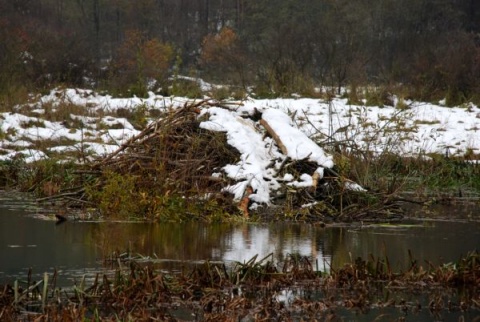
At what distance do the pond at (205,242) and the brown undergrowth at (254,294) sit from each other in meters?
0.41

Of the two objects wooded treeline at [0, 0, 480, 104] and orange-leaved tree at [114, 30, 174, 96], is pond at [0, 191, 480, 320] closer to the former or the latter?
wooded treeline at [0, 0, 480, 104]

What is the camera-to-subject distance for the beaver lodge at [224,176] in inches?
563

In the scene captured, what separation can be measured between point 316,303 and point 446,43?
3294 centimetres

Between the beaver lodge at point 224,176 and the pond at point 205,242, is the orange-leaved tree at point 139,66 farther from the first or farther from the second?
the pond at point 205,242

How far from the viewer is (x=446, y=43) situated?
3988cm

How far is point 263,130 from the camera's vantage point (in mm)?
16172

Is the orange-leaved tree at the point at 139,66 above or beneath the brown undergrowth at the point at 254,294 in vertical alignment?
above

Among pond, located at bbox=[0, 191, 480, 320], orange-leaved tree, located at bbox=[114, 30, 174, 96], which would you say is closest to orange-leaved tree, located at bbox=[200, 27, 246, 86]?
orange-leaved tree, located at bbox=[114, 30, 174, 96]

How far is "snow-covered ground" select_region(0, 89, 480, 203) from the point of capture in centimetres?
1498

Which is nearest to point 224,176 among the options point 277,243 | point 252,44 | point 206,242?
point 206,242

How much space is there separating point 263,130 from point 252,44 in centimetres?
4269

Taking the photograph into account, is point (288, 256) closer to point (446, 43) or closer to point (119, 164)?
point (119, 164)

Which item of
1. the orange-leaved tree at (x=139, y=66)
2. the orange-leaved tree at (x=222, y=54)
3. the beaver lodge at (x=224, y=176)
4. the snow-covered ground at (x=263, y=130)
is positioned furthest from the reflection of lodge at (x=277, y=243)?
the orange-leaved tree at (x=222, y=54)

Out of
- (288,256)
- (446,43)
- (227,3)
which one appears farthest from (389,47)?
(288,256)
